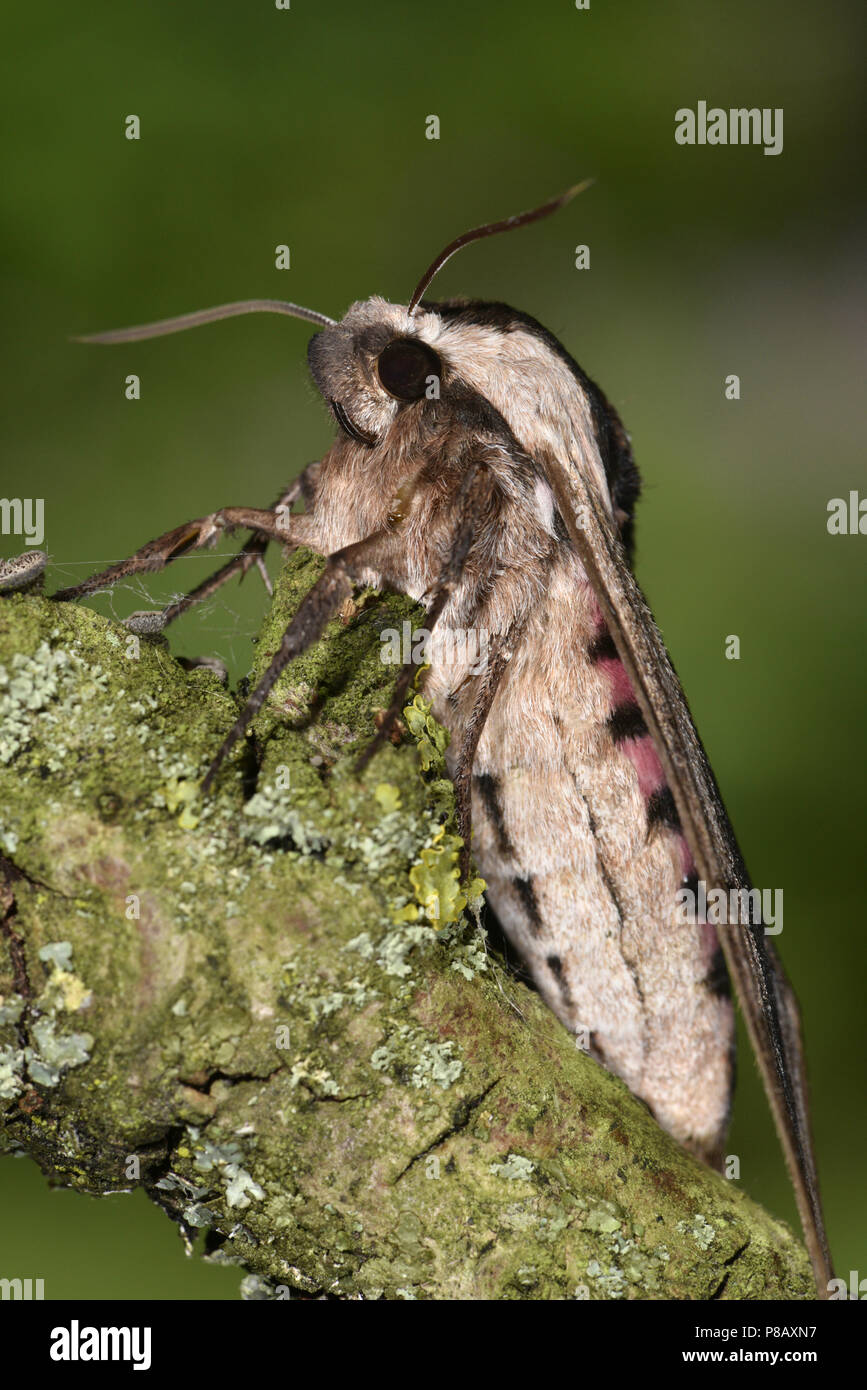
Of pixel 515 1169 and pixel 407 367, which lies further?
pixel 407 367

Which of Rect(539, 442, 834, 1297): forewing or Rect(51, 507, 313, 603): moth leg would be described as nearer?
Rect(539, 442, 834, 1297): forewing

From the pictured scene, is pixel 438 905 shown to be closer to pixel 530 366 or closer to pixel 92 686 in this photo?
pixel 92 686

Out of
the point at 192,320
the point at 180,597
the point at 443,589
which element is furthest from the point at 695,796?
the point at 192,320

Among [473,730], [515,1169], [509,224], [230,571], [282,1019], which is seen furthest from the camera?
[230,571]

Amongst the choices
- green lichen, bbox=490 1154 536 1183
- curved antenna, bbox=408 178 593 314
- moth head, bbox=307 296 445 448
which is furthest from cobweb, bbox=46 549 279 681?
green lichen, bbox=490 1154 536 1183

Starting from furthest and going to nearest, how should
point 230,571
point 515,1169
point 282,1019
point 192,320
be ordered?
point 230,571 < point 192,320 < point 515,1169 < point 282,1019

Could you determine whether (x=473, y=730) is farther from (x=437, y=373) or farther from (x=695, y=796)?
(x=437, y=373)

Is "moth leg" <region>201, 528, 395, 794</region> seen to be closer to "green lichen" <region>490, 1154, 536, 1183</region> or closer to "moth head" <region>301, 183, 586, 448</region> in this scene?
"moth head" <region>301, 183, 586, 448</region>

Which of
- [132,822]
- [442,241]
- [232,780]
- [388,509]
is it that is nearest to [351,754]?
[232,780]
